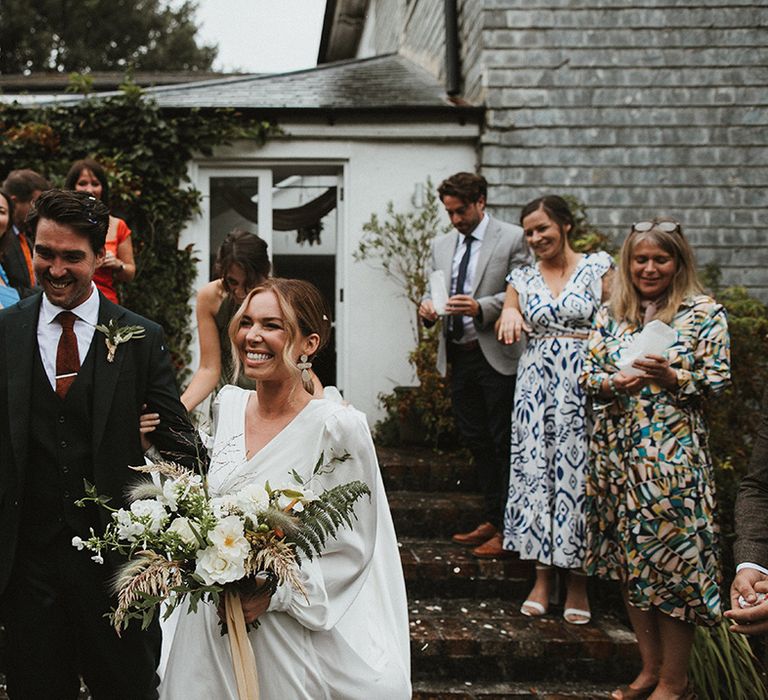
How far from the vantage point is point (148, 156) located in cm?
801

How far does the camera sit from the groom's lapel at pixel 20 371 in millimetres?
2611

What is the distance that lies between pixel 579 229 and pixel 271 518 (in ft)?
20.0

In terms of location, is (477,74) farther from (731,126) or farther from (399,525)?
(399,525)

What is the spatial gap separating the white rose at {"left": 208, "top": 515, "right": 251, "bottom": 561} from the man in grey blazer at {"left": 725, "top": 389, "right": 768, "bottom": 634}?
121cm

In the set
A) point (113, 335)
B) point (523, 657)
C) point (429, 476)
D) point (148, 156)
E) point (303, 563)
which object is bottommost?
point (523, 657)

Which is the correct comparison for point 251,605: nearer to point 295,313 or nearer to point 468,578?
point 295,313

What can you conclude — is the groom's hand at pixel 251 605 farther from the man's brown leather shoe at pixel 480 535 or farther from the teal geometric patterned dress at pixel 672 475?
the man's brown leather shoe at pixel 480 535

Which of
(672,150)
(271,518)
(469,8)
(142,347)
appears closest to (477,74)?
(469,8)

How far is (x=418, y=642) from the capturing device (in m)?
4.55

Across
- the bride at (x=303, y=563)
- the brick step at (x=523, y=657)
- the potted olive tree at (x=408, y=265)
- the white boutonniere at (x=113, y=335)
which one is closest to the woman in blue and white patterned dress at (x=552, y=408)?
the brick step at (x=523, y=657)

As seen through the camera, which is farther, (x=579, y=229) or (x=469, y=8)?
(x=469, y=8)

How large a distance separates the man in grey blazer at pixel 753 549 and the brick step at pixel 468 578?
3.16 meters

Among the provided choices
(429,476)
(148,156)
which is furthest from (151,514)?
(148,156)

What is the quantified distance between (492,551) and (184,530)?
12.1 ft
